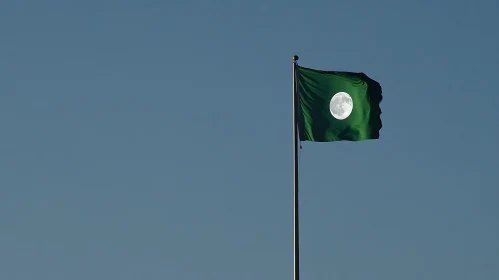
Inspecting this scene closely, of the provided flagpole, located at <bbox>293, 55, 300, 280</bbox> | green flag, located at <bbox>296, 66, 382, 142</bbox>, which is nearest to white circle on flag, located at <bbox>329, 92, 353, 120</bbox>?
green flag, located at <bbox>296, 66, 382, 142</bbox>

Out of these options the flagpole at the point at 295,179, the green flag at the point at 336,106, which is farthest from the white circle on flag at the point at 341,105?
the flagpole at the point at 295,179

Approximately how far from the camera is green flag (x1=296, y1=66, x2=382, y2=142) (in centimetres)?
5944

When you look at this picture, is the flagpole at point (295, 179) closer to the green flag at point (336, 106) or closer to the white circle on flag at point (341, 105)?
the green flag at point (336, 106)

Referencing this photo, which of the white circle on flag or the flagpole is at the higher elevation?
the white circle on flag

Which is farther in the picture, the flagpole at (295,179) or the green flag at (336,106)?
the green flag at (336,106)

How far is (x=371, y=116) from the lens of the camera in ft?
197

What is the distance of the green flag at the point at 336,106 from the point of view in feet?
195

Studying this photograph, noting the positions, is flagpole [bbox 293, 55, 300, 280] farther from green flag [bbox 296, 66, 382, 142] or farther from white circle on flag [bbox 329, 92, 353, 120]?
white circle on flag [bbox 329, 92, 353, 120]

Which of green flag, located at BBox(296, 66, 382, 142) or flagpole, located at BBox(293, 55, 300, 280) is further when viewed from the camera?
green flag, located at BBox(296, 66, 382, 142)

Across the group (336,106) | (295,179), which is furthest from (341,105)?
(295,179)

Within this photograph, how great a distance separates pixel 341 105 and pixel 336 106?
19cm

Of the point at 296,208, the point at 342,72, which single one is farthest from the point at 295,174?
the point at 342,72

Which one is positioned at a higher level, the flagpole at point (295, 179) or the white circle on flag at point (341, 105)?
the white circle on flag at point (341, 105)

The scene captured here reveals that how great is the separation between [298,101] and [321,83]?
1.38m
